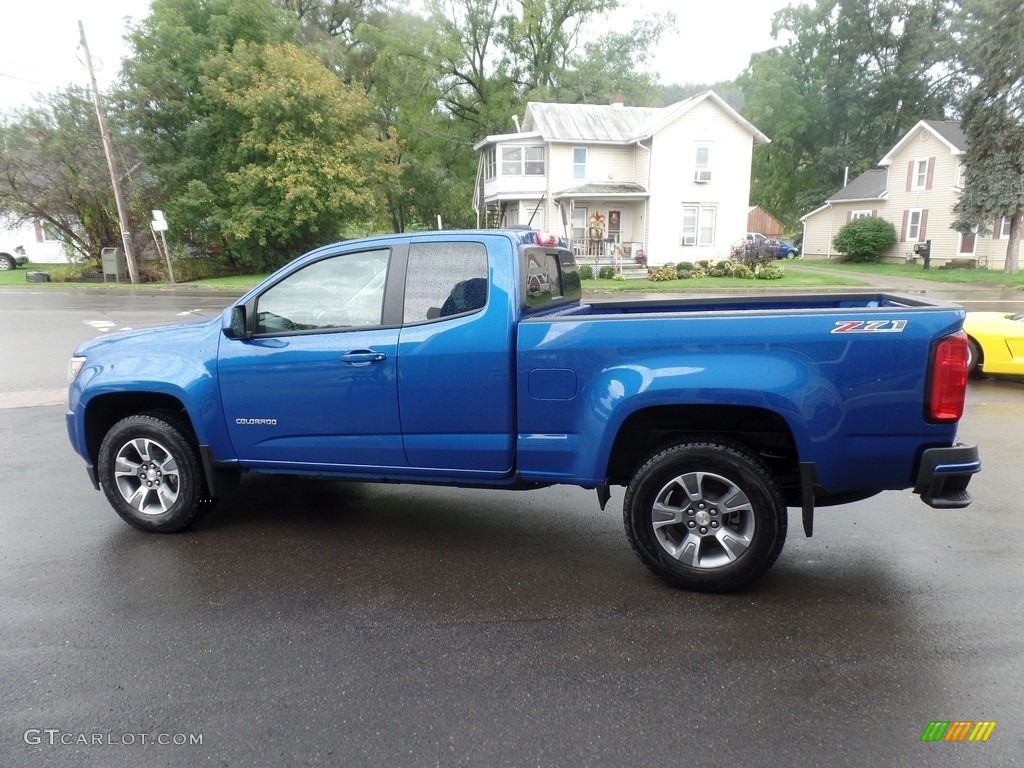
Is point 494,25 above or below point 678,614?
above

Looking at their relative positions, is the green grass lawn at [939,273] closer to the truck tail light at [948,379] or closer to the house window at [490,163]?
the house window at [490,163]

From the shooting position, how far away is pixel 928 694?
2959mm

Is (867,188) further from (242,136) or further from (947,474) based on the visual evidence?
(947,474)

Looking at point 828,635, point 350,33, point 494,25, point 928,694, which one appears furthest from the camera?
point 350,33

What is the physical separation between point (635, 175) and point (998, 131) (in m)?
14.9

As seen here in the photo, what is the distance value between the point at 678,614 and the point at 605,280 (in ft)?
81.7

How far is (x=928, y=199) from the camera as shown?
1469 inches

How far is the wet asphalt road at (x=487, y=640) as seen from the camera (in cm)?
271

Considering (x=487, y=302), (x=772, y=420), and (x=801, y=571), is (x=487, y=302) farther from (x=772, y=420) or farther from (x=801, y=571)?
(x=801, y=571)

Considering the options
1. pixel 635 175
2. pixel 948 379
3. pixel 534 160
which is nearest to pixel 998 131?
pixel 635 175

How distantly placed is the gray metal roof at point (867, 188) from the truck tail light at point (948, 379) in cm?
4340

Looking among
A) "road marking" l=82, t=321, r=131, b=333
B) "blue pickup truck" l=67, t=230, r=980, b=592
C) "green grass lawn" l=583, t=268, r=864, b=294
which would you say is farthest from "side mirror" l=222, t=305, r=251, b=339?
"green grass lawn" l=583, t=268, r=864, b=294

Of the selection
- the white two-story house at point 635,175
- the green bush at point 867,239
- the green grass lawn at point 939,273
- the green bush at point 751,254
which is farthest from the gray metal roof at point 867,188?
the green bush at point 751,254

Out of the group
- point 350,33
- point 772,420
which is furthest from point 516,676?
point 350,33
